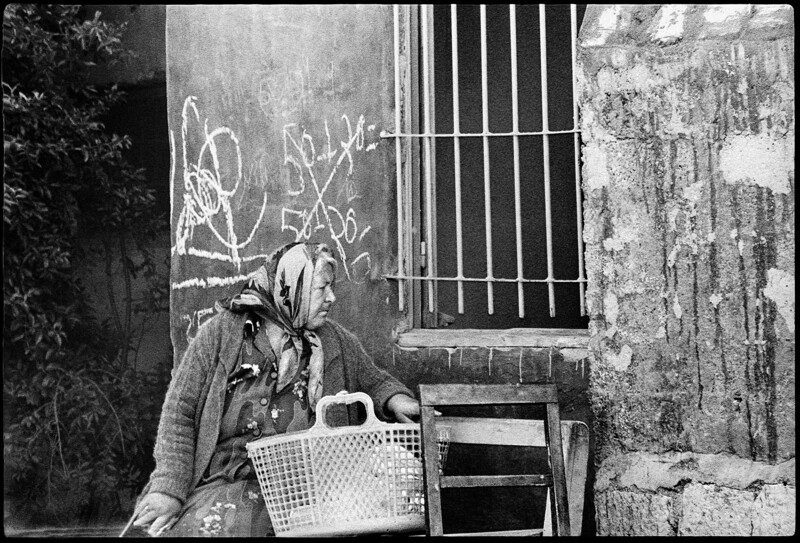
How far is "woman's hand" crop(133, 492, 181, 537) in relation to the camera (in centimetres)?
331

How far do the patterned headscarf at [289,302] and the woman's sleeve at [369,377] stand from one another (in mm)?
210

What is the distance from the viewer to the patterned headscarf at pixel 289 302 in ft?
11.8

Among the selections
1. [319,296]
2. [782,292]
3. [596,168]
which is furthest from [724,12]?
[319,296]

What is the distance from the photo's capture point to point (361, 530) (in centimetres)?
312

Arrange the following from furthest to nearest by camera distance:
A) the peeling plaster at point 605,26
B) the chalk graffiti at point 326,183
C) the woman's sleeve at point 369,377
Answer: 1. the chalk graffiti at point 326,183
2. the woman's sleeve at point 369,377
3. the peeling plaster at point 605,26

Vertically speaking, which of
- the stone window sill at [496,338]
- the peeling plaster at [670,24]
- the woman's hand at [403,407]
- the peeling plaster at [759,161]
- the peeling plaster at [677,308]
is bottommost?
the woman's hand at [403,407]

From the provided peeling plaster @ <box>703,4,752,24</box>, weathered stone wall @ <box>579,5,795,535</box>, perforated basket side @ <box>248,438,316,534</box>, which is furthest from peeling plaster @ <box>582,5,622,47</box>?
perforated basket side @ <box>248,438,316,534</box>

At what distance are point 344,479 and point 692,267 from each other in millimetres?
1467

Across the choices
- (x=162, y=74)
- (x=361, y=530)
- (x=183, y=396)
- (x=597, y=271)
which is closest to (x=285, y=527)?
(x=361, y=530)

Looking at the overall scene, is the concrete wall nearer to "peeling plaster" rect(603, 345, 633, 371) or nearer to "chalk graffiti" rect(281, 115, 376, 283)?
"chalk graffiti" rect(281, 115, 376, 283)

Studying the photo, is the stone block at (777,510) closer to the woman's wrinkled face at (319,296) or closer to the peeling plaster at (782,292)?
the peeling plaster at (782,292)

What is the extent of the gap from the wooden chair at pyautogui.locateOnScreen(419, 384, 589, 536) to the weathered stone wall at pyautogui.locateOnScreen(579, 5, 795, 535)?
0.34 feet

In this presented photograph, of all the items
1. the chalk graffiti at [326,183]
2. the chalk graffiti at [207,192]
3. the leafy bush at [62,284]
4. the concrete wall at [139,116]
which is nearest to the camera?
the chalk graffiti at [326,183]

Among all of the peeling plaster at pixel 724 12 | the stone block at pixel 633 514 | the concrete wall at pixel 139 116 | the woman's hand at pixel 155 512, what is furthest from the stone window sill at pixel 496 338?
the concrete wall at pixel 139 116
